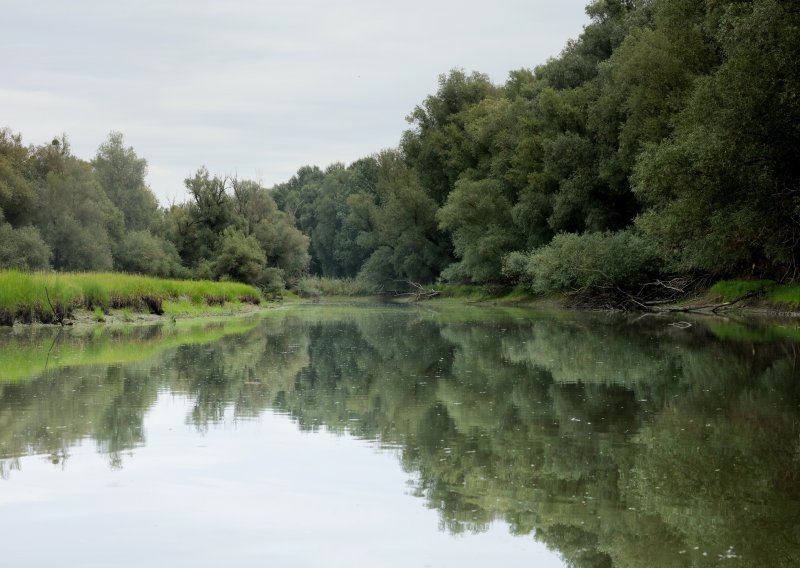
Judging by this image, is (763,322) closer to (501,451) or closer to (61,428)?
(501,451)

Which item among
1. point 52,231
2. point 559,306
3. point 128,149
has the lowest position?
point 559,306

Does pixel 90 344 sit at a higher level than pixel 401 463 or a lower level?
higher

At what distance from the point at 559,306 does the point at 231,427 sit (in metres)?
40.9

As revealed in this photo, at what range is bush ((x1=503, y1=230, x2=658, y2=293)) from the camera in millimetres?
40375

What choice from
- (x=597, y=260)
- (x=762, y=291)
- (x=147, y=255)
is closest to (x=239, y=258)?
(x=147, y=255)

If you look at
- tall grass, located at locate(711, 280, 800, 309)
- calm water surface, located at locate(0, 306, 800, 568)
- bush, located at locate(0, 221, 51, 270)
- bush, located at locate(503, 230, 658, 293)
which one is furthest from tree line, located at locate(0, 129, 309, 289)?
calm water surface, located at locate(0, 306, 800, 568)

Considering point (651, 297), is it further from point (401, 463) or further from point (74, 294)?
point (401, 463)

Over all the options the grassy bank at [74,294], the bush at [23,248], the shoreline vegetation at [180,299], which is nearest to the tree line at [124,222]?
the bush at [23,248]

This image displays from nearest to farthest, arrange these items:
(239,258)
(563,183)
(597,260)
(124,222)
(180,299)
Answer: (180,299)
(597,260)
(563,183)
(239,258)
(124,222)

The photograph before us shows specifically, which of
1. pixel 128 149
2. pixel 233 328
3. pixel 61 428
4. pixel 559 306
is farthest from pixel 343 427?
pixel 128 149

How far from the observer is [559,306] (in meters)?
49.9

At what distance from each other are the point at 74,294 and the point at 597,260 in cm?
2304

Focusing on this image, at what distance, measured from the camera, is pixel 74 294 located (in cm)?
3002

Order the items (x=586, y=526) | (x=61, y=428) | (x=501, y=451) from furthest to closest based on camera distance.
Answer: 1. (x=61, y=428)
2. (x=501, y=451)
3. (x=586, y=526)
